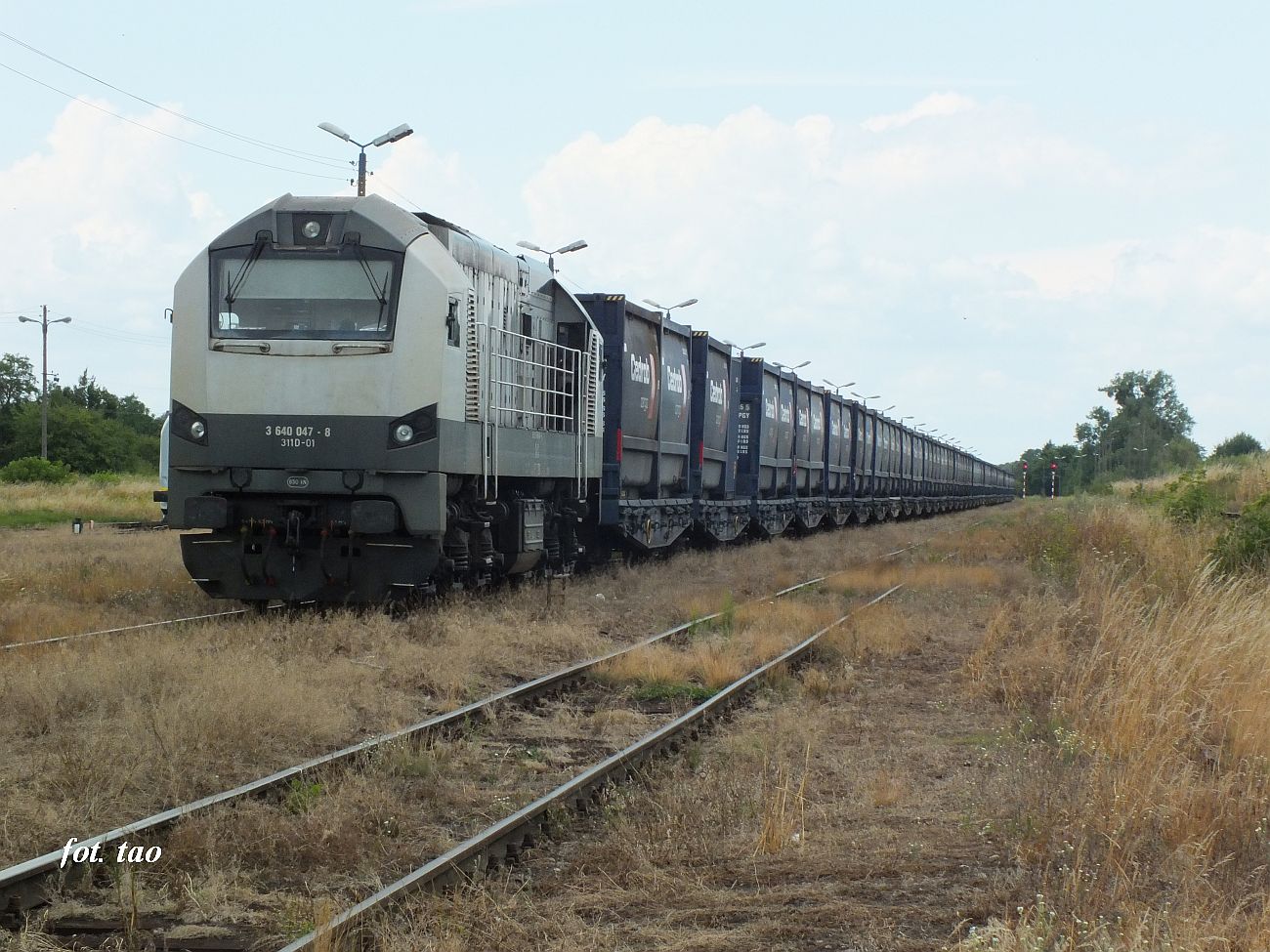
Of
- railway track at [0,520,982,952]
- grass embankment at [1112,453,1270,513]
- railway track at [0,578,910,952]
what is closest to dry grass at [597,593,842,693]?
railway track at [0,520,982,952]

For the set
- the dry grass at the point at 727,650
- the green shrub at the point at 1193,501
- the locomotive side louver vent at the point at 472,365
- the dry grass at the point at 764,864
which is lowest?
the dry grass at the point at 764,864

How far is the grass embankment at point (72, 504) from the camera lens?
35.2m

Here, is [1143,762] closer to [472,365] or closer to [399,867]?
[399,867]

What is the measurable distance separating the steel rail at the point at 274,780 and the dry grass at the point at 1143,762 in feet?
10.6

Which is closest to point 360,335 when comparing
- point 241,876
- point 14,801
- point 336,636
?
point 336,636

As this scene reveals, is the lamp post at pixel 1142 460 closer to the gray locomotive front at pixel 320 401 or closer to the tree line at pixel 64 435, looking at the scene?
the tree line at pixel 64 435

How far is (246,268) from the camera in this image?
11.8 m

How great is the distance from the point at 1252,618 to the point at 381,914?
7078 mm

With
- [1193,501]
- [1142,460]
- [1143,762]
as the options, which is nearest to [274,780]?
[1143,762]

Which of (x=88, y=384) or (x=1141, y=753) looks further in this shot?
(x=88, y=384)

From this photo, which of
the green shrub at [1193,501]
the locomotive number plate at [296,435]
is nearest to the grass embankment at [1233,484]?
the green shrub at [1193,501]

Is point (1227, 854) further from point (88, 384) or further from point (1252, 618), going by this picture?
point (88, 384)

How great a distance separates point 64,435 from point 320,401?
202 feet

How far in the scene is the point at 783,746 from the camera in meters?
7.53
